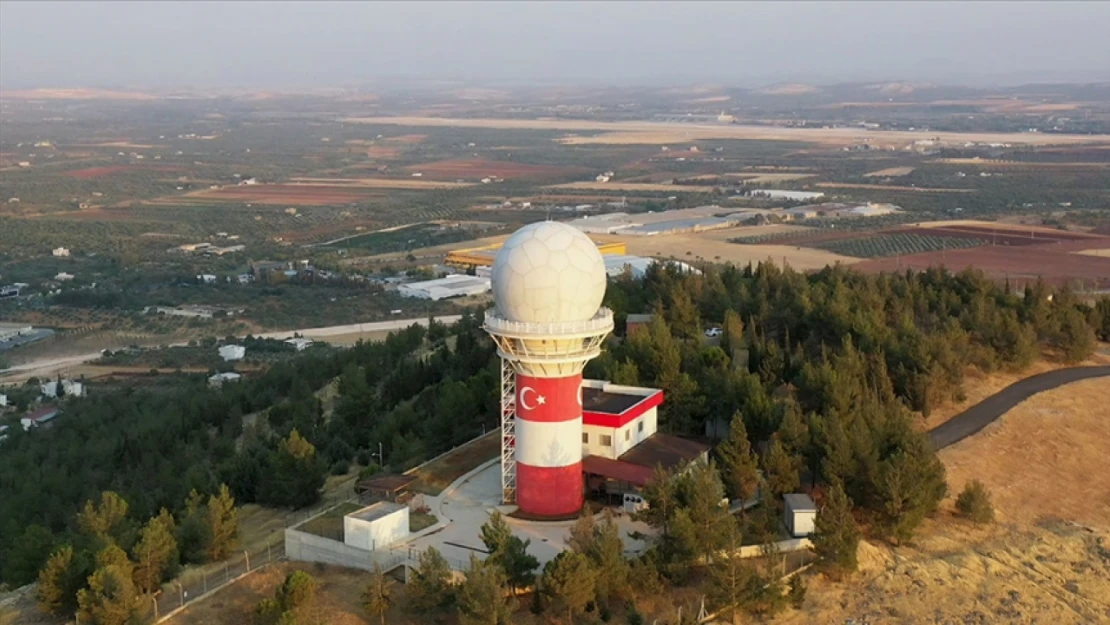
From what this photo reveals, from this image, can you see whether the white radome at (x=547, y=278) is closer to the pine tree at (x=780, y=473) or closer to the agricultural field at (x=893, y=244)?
the pine tree at (x=780, y=473)

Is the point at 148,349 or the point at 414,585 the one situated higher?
the point at 414,585

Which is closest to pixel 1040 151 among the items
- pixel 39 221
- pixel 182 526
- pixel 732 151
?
pixel 732 151

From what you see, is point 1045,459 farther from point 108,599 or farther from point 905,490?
point 108,599

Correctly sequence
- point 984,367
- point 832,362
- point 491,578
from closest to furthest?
point 491,578
point 832,362
point 984,367

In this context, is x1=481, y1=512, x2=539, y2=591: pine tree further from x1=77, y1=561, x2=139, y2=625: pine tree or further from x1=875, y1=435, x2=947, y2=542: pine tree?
x1=875, y1=435, x2=947, y2=542: pine tree

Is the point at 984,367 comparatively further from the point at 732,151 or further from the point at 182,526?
the point at 732,151

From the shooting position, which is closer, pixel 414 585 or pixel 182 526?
pixel 414 585

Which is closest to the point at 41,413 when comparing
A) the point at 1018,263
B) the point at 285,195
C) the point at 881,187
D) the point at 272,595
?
the point at 272,595
